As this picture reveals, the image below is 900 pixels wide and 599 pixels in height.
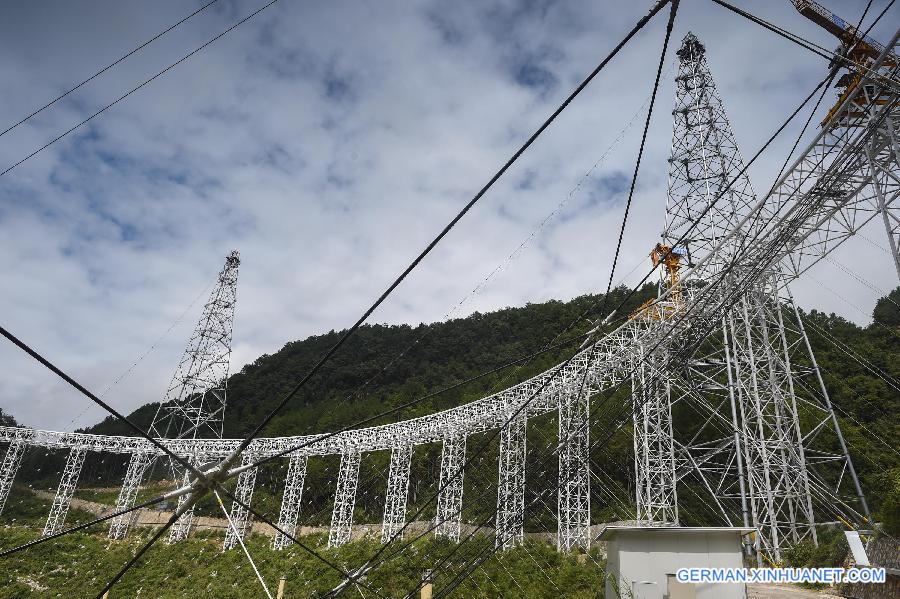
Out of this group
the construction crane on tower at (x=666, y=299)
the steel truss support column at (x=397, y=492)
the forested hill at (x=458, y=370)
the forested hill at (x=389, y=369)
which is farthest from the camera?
the forested hill at (x=389, y=369)

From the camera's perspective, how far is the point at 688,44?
17516 mm

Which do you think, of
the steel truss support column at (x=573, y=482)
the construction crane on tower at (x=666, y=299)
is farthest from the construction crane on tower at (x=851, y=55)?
the steel truss support column at (x=573, y=482)

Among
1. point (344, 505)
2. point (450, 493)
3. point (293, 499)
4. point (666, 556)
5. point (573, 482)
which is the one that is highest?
Result: point (573, 482)

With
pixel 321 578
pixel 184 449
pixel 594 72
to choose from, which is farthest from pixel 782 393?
pixel 184 449

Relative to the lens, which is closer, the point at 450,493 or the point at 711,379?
the point at 711,379

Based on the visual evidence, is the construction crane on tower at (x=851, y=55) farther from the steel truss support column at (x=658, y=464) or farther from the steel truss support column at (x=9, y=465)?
the steel truss support column at (x=9, y=465)

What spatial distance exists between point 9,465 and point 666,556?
123ft

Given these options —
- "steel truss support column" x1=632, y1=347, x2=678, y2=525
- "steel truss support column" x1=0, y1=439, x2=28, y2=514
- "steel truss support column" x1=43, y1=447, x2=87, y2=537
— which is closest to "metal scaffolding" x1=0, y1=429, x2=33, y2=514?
"steel truss support column" x1=0, y1=439, x2=28, y2=514

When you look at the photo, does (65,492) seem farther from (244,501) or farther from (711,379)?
(711,379)

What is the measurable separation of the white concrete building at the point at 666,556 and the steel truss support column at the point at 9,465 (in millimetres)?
35424

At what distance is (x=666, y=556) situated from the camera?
8.87 m

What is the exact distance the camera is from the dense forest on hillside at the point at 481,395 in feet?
71.4

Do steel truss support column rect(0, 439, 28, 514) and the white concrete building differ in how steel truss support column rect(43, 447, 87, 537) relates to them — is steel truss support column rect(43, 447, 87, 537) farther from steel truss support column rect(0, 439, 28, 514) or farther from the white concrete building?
the white concrete building

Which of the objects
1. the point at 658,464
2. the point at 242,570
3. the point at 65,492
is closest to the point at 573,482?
the point at 658,464
